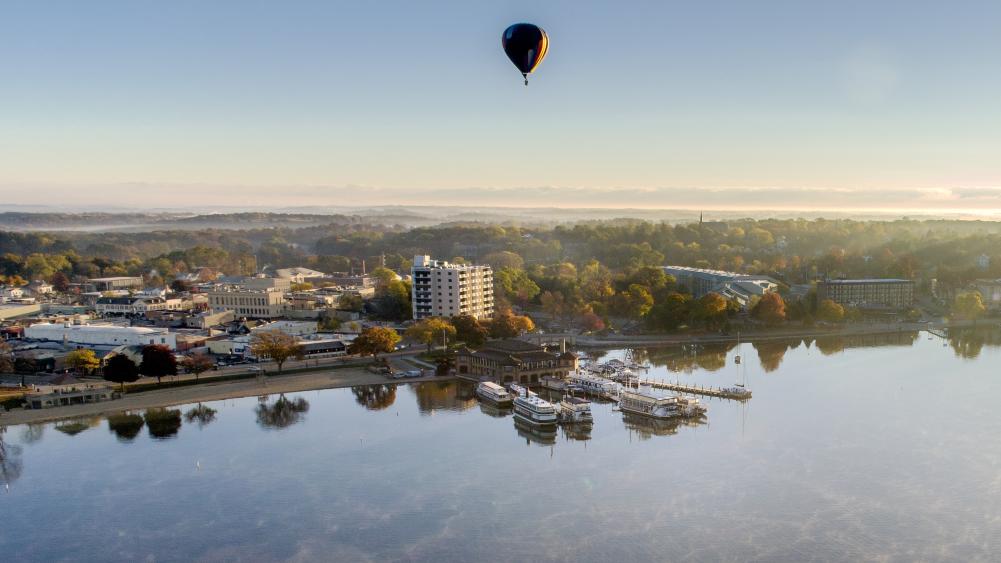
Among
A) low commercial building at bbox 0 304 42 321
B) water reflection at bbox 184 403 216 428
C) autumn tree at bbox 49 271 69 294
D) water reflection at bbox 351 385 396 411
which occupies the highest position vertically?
water reflection at bbox 184 403 216 428

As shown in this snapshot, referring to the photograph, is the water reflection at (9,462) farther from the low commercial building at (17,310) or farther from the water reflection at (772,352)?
the water reflection at (772,352)

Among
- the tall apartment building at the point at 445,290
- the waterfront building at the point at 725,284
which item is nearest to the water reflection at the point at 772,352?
the waterfront building at the point at 725,284

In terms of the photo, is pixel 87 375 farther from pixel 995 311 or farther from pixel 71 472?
pixel 995 311

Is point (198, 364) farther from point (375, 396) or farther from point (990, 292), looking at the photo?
point (990, 292)

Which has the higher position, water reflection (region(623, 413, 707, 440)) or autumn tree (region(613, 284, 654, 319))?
autumn tree (region(613, 284, 654, 319))

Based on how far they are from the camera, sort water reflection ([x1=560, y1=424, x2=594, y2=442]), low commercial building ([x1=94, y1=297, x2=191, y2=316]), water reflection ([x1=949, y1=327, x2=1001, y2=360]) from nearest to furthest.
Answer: water reflection ([x1=560, y1=424, x2=594, y2=442]), water reflection ([x1=949, y1=327, x2=1001, y2=360]), low commercial building ([x1=94, y1=297, x2=191, y2=316])

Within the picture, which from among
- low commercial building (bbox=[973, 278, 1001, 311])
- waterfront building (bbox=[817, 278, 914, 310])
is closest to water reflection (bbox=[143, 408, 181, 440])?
waterfront building (bbox=[817, 278, 914, 310])

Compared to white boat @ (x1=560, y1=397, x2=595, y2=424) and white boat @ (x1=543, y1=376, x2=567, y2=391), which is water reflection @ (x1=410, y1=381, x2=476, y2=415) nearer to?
white boat @ (x1=543, y1=376, x2=567, y2=391)
